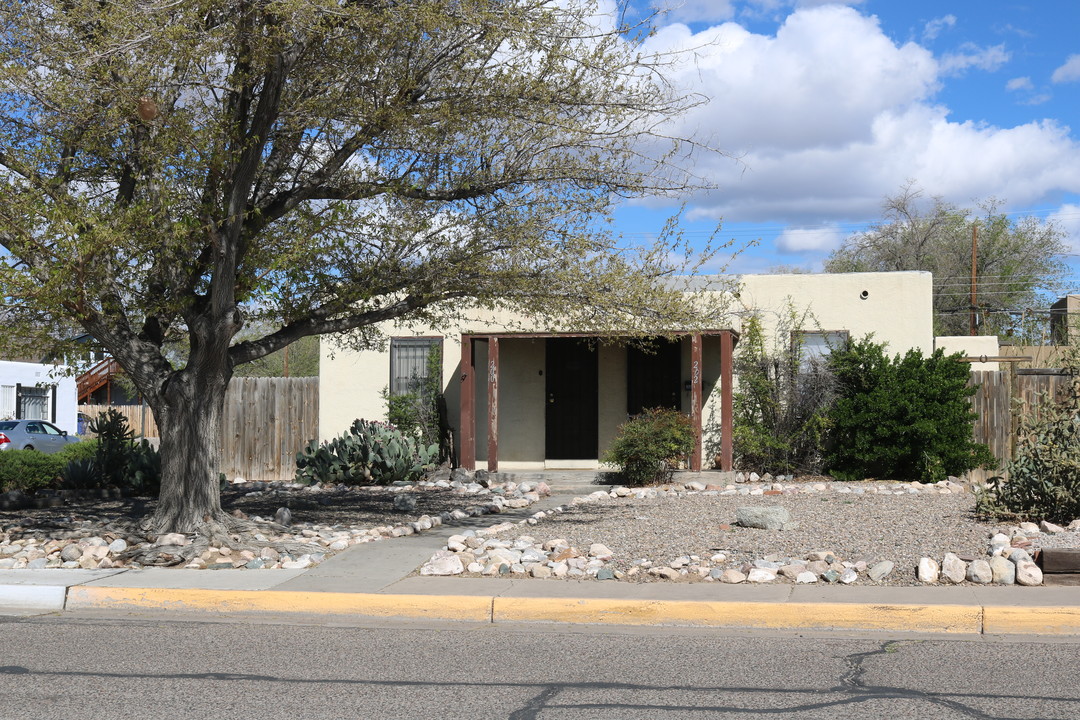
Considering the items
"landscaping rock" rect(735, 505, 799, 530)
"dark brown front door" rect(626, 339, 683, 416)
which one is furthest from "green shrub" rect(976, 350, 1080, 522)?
"dark brown front door" rect(626, 339, 683, 416)

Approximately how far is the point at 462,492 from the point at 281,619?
8128mm

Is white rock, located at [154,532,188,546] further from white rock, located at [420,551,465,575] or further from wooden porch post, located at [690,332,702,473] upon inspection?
wooden porch post, located at [690,332,702,473]

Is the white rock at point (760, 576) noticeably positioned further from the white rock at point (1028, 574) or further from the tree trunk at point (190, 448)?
the tree trunk at point (190, 448)

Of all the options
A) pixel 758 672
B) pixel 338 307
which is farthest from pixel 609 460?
pixel 758 672

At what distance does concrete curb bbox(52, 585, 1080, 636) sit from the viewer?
7.69 m

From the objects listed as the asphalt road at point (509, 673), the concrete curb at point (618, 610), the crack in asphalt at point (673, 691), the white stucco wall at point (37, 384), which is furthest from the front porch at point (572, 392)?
the white stucco wall at point (37, 384)

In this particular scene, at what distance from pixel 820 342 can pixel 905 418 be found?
228cm

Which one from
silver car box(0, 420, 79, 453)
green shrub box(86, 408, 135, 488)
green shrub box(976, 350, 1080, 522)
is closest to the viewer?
green shrub box(976, 350, 1080, 522)

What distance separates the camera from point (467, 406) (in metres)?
18.2

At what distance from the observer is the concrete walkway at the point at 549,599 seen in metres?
7.79

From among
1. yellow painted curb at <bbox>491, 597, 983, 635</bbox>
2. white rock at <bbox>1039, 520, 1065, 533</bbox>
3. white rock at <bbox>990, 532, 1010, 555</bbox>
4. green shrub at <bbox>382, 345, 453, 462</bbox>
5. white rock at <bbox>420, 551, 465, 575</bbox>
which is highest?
green shrub at <bbox>382, 345, 453, 462</bbox>

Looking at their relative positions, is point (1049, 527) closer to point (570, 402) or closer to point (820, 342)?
point (820, 342)

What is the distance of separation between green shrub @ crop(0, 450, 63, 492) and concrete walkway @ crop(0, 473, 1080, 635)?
7.32 m

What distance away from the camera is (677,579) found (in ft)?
30.3
